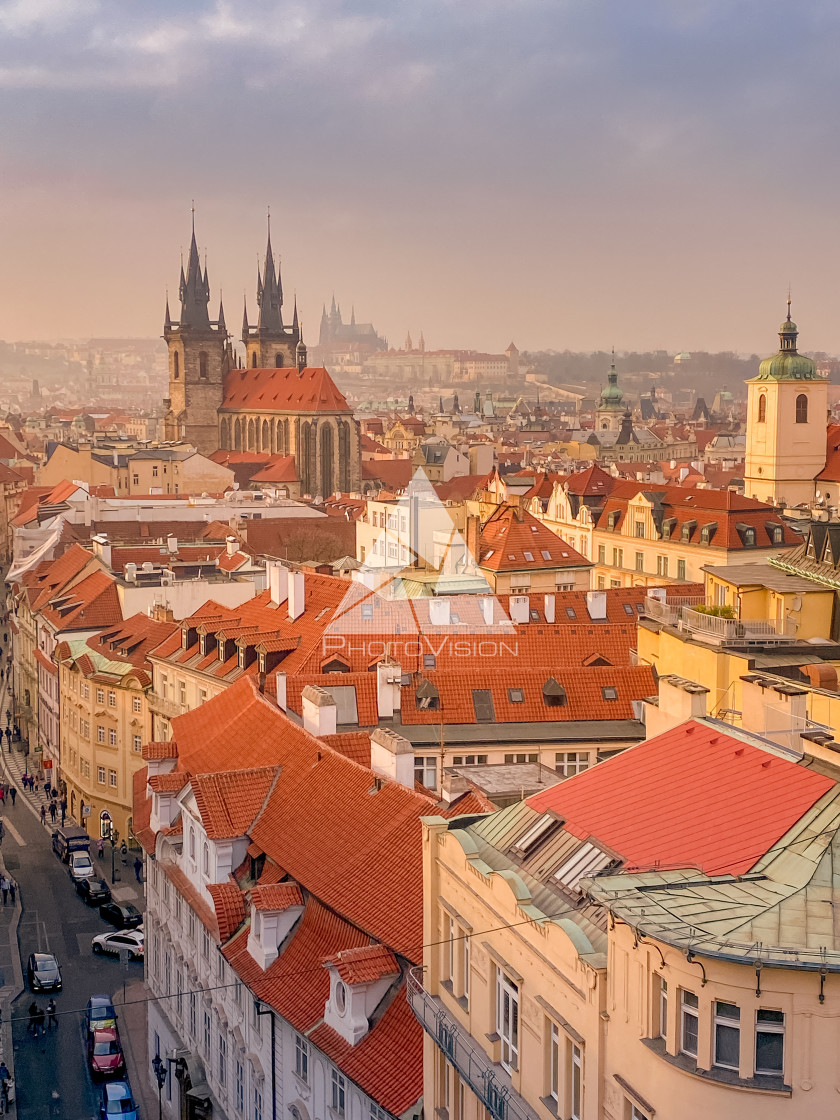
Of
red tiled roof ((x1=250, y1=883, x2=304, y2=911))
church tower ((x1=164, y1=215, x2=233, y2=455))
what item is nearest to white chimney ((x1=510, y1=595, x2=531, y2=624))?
red tiled roof ((x1=250, y1=883, x2=304, y2=911))

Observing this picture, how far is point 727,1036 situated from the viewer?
1292 centimetres

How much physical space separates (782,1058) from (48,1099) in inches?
884

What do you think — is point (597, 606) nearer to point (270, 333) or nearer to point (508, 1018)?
point (508, 1018)

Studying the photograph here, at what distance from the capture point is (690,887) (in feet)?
46.5

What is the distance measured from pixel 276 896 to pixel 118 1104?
8622mm

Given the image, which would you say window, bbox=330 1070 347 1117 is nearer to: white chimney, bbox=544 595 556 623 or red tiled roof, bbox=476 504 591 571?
white chimney, bbox=544 595 556 623

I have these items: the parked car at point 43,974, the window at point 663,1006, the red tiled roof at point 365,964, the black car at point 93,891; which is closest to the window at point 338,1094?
the red tiled roof at point 365,964

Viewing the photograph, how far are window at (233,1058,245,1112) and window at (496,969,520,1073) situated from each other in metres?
10.3

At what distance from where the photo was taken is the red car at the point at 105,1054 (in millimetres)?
31812

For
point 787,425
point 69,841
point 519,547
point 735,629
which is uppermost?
point 787,425

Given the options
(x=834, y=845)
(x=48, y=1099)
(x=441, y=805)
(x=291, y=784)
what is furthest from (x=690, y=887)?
(x=48, y=1099)

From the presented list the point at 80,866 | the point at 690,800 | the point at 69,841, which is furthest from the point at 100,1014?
the point at 690,800

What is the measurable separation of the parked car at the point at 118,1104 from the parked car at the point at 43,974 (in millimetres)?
6633

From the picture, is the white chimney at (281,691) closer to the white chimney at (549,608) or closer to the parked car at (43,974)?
the parked car at (43,974)
